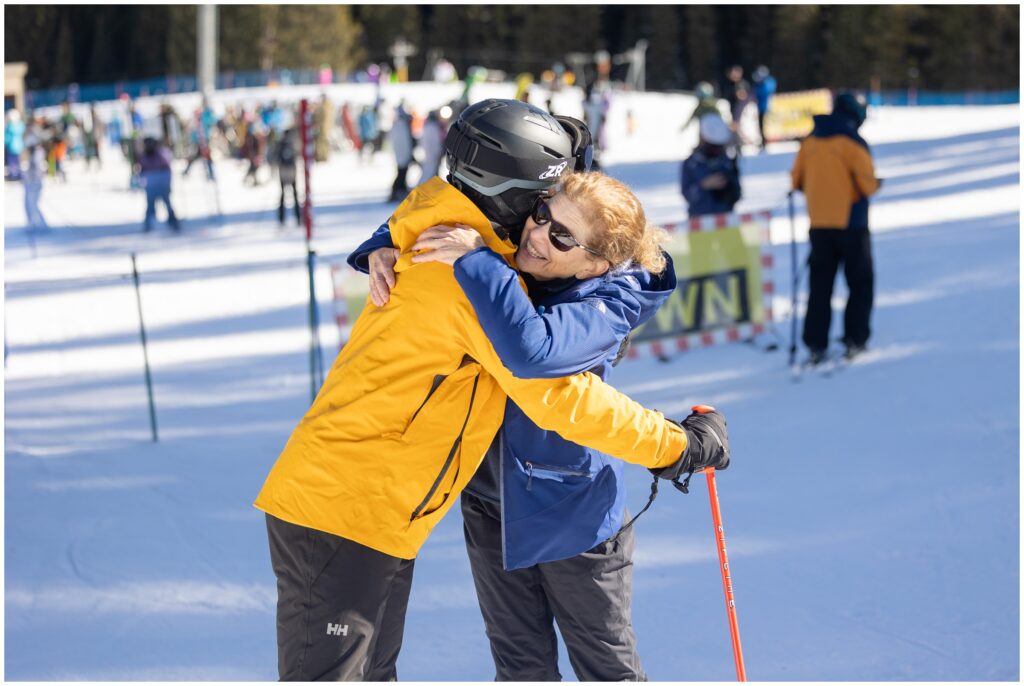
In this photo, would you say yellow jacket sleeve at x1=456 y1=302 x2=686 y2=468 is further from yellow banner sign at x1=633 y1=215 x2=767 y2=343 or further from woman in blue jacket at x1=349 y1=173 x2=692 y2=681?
yellow banner sign at x1=633 y1=215 x2=767 y2=343

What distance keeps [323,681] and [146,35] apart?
5596cm

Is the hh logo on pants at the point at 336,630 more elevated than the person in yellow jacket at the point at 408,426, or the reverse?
the person in yellow jacket at the point at 408,426

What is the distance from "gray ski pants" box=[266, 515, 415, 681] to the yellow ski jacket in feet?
0.13

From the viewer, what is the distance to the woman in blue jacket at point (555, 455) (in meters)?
2.17

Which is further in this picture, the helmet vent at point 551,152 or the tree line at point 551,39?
the tree line at point 551,39

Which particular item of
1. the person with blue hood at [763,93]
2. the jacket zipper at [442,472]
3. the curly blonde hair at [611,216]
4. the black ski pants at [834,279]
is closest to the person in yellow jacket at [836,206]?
the black ski pants at [834,279]

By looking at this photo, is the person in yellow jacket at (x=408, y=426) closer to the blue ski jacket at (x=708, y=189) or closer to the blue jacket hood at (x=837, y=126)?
the blue jacket hood at (x=837, y=126)

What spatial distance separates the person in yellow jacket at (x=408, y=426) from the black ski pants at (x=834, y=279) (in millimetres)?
5089

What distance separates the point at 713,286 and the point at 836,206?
1141 mm

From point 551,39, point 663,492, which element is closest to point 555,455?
point 663,492

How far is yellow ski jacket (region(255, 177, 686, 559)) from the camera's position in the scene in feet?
7.42

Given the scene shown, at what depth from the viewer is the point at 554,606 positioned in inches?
105

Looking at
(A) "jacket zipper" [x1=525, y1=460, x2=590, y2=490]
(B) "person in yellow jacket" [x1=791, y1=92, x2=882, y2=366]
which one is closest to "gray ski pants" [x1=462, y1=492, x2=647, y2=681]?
(A) "jacket zipper" [x1=525, y1=460, x2=590, y2=490]

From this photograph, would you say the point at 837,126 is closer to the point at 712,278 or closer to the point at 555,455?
the point at 712,278
